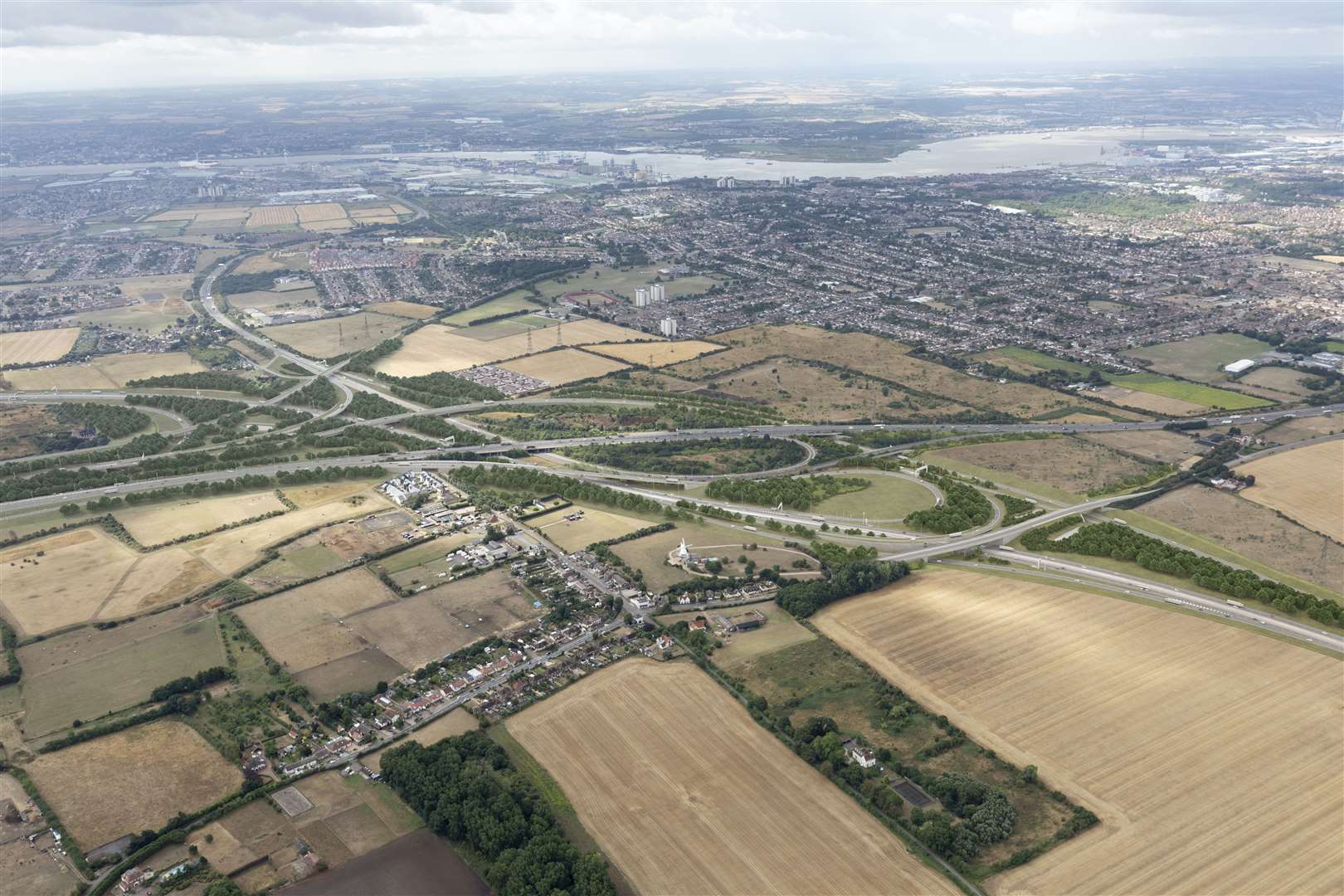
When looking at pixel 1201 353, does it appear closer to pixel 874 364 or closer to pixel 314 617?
pixel 874 364

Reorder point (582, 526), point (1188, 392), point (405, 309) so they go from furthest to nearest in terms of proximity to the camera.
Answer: point (405, 309)
point (1188, 392)
point (582, 526)

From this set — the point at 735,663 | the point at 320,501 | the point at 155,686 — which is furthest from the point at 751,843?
the point at 320,501

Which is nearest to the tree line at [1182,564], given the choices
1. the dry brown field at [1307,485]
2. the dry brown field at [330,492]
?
the dry brown field at [1307,485]

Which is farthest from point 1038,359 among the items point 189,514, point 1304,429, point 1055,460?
point 189,514

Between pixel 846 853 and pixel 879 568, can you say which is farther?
pixel 879 568

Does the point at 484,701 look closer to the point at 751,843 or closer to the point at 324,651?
the point at 324,651

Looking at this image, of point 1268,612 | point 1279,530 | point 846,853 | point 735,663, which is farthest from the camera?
point 1279,530
